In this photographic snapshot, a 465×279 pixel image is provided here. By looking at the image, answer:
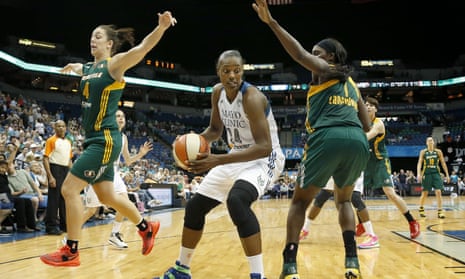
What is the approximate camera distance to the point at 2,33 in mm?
31188

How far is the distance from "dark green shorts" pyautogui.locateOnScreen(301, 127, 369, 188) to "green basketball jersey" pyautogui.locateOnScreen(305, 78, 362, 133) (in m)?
0.06

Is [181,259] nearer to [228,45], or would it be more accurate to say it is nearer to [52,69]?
[52,69]

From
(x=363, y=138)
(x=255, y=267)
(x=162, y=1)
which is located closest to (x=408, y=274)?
(x=363, y=138)

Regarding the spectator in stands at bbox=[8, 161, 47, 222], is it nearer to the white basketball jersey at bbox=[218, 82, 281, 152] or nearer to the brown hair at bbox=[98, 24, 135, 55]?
the brown hair at bbox=[98, 24, 135, 55]

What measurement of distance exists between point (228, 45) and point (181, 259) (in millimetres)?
39169

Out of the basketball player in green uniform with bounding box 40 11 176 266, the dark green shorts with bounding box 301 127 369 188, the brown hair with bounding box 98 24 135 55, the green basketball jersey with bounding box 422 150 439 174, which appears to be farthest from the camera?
the green basketball jersey with bounding box 422 150 439 174

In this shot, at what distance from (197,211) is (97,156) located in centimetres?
121

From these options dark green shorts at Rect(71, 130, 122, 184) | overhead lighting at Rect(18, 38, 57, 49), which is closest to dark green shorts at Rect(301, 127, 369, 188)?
dark green shorts at Rect(71, 130, 122, 184)

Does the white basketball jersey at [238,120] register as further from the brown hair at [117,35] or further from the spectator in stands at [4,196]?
the spectator in stands at [4,196]

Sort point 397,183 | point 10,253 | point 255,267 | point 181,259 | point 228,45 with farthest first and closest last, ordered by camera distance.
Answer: point 228,45
point 397,183
point 10,253
point 181,259
point 255,267

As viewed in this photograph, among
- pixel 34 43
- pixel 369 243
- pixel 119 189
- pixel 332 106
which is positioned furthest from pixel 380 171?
pixel 34 43

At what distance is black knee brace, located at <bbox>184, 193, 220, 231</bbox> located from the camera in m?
3.33

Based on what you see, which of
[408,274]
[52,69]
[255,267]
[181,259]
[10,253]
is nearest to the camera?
[255,267]

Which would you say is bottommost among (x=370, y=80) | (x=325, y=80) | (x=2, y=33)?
(x=325, y=80)
